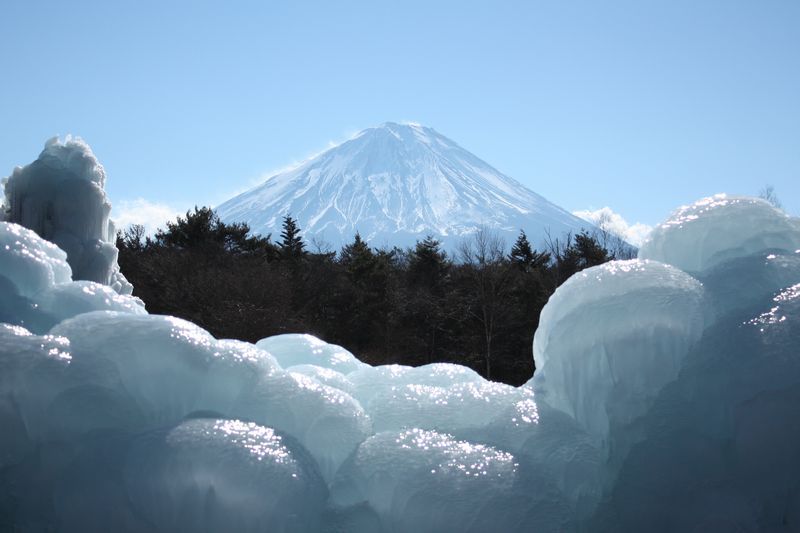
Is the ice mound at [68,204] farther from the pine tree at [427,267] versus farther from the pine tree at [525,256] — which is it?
the pine tree at [525,256]

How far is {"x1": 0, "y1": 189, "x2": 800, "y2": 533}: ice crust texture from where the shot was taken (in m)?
3.38

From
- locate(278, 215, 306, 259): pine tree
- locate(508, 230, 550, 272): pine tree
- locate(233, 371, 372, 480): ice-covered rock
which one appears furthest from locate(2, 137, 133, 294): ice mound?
locate(508, 230, 550, 272): pine tree

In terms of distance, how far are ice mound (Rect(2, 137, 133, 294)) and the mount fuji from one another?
317ft

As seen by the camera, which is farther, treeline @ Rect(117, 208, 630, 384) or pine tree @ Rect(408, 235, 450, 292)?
pine tree @ Rect(408, 235, 450, 292)

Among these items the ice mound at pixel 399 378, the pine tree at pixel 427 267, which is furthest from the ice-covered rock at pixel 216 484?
the pine tree at pixel 427 267

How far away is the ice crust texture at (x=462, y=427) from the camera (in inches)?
133

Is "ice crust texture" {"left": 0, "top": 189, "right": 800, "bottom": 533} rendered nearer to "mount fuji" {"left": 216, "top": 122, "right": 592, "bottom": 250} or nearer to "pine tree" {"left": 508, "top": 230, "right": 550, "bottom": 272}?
"pine tree" {"left": 508, "top": 230, "right": 550, "bottom": 272}

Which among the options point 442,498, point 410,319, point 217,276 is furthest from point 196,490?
point 410,319

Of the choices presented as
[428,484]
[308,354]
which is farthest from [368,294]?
[428,484]

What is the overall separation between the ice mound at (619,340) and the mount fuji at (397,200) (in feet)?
334

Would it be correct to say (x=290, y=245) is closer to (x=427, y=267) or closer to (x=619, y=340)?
(x=427, y=267)

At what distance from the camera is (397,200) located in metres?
126

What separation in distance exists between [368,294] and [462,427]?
24040 millimetres

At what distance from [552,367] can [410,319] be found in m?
23.5
